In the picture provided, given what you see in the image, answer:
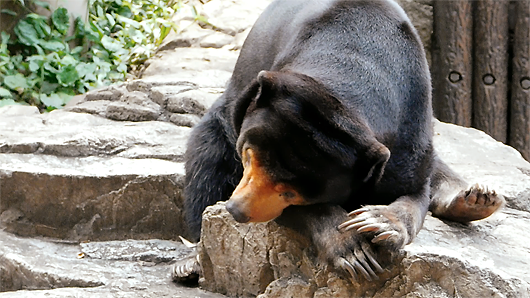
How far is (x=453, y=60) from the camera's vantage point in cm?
656

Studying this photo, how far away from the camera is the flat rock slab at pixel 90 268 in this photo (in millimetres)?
3205

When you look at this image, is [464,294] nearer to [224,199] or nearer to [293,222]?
[293,222]

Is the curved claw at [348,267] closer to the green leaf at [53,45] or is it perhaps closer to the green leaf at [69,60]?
the green leaf at [69,60]

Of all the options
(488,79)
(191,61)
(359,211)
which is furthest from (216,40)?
(359,211)

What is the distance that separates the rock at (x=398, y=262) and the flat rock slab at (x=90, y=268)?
0.78ft

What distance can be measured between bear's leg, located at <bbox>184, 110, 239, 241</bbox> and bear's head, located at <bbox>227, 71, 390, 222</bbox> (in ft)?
3.86

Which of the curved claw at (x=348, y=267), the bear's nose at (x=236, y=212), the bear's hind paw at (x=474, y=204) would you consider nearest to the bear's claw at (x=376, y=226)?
the curved claw at (x=348, y=267)

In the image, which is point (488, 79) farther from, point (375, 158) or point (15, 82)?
point (15, 82)

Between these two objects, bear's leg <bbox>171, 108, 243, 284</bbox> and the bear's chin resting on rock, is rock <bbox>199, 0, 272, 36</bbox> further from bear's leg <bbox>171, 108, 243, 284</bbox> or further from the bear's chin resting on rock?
the bear's chin resting on rock

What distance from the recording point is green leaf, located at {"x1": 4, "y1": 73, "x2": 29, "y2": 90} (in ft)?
25.3

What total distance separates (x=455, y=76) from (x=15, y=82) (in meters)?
4.74

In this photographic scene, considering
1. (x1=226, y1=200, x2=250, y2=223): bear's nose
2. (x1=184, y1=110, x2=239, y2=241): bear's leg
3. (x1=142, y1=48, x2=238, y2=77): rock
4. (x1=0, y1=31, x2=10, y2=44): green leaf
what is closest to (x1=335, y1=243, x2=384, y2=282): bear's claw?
(x1=226, y1=200, x2=250, y2=223): bear's nose

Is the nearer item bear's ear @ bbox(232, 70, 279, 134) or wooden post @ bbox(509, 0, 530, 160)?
bear's ear @ bbox(232, 70, 279, 134)

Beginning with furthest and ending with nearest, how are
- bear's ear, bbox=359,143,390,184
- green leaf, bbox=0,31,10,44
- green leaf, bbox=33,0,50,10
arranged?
green leaf, bbox=33,0,50,10
green leaf, bbox=0,31,10,44
bear's ear, bbox=359,143,390,184
